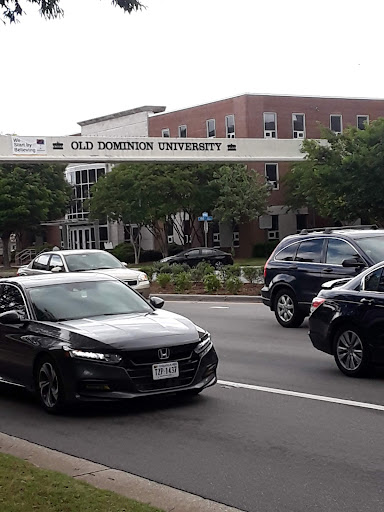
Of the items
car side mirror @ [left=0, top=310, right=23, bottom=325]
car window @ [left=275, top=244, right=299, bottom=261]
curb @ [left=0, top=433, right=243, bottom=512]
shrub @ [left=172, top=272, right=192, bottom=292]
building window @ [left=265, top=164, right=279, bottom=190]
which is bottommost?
shrub @ [left=172, top=272, right=192, bottom=292]

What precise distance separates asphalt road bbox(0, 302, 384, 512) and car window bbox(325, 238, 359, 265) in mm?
4195

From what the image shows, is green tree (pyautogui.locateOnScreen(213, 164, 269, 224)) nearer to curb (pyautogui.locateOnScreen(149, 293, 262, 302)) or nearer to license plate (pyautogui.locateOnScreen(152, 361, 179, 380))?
curb (pyautogui.locateOnScreen(149, 293, 262, 302))

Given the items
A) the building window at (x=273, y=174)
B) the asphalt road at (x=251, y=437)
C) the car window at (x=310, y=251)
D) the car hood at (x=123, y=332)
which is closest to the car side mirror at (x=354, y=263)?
the car window at (x=310, y=251)

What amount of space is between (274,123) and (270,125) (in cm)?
33

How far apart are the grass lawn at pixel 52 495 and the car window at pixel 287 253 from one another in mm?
11502

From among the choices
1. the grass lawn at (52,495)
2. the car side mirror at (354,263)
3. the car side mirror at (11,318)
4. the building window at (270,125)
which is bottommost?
the grass lawn at (52,495)

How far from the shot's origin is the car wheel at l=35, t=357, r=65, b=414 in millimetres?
9422

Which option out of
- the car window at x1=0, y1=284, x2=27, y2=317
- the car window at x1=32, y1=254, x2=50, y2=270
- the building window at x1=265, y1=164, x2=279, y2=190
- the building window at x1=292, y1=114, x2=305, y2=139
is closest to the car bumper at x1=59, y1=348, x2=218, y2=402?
the car window at x1=0, y1=284, x2=27, y2=317

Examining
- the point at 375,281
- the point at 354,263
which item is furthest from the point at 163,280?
the point at 375,281

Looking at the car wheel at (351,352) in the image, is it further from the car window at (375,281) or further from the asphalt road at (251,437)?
the car window at (375,281)

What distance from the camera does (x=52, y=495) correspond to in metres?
6.04

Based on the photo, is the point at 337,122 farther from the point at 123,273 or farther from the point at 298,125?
the point at 123,273

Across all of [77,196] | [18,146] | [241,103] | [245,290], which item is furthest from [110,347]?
[77,196]

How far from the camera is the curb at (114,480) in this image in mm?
6090
